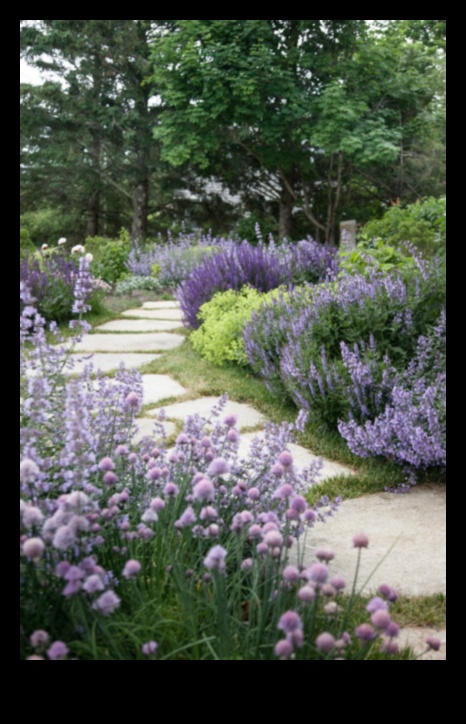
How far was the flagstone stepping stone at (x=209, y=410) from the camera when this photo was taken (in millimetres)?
2803

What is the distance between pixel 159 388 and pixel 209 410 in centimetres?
50

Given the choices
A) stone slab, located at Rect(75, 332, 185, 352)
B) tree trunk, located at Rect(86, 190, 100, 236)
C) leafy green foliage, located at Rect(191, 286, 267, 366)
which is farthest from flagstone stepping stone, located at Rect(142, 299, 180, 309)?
tree trunk, located at Rect(86, 190, 100, 236)

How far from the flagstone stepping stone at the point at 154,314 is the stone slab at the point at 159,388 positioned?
91.2 inches

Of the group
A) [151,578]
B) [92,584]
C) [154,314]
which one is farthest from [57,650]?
[154,314]

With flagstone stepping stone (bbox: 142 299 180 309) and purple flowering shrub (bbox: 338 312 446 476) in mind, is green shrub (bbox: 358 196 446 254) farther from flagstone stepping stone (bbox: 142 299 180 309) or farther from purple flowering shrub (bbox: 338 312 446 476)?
purple flowering shrub (bbox: 338 312 446 476)

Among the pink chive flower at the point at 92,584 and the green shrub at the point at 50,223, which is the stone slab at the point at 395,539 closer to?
the pink chive flower at the point at 92,584

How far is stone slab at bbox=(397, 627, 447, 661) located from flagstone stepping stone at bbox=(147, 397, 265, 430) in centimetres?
141

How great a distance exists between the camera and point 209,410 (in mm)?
2910

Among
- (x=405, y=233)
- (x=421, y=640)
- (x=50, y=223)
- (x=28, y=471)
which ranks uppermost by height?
(x=50, y=223)

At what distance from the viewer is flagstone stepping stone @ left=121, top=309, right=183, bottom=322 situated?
604 cm

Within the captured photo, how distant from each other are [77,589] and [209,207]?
16010mm

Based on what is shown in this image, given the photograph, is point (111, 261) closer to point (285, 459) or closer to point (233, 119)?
point (233, 119)

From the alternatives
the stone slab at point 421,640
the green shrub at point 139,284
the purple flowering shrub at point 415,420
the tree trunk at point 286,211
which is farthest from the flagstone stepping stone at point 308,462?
the tree trunk at point 286,211
